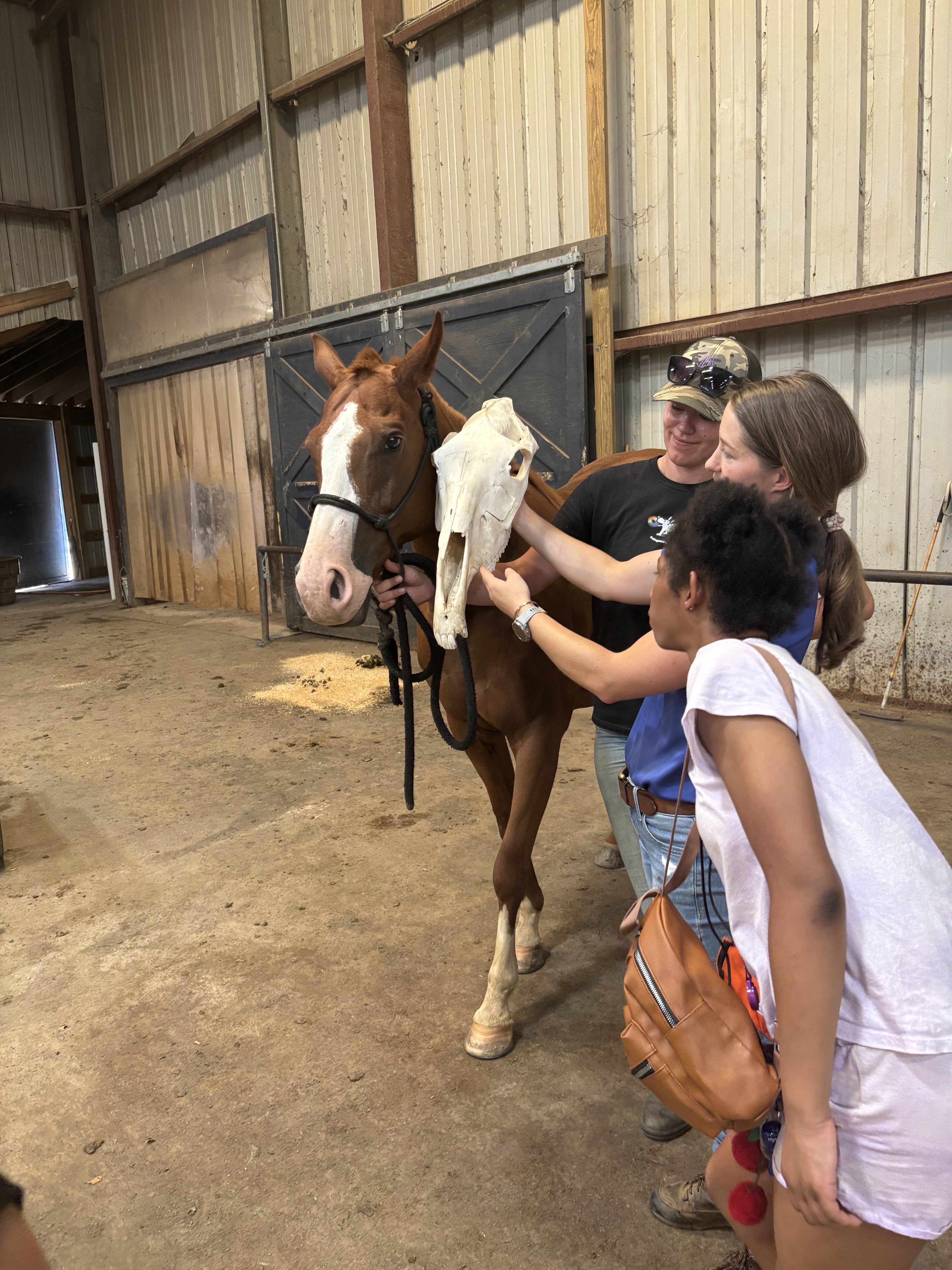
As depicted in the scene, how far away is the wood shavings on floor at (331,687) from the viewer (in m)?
5.04

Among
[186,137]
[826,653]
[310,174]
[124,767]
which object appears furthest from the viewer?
[186,137]

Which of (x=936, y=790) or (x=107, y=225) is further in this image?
(x=107, y=225)

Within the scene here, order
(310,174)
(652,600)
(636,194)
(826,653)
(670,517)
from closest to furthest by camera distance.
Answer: (652,600) → (826,653) → (670,517) → (636,194) → (310,174)

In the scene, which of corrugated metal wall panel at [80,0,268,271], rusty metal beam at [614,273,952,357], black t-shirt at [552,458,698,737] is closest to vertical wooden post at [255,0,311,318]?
corrugated metal wall panel at [80,0,268,271]

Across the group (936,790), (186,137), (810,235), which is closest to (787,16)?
(810,235)

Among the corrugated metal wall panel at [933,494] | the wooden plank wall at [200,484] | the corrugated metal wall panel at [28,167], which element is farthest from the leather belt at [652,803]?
the corrugated metal wall panel at [28,167]

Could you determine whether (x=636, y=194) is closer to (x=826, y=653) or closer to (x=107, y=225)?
(x=826, y=653)

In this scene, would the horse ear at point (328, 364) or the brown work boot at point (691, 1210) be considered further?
the horse ear at point (328, 364)

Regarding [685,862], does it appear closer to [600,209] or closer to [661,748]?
[661,748]

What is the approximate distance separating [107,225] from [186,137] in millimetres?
1896

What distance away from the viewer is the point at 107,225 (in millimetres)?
9688

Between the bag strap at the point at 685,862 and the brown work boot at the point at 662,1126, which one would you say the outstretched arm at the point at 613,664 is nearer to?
the bag strap at the point at 685,862

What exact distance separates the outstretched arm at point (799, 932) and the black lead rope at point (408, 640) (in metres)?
1.01

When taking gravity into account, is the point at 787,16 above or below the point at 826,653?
above
